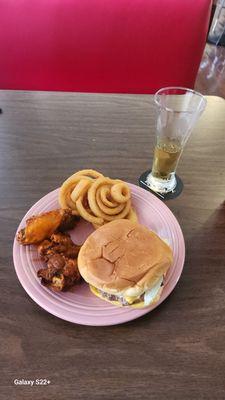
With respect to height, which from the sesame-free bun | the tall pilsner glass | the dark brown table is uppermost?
the tall pilsner glass

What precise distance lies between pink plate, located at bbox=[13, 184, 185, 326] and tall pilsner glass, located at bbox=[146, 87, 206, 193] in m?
0.10

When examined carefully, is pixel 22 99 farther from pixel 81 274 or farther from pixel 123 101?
pixel 81 274

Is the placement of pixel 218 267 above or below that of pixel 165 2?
below

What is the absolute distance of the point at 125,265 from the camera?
53cm

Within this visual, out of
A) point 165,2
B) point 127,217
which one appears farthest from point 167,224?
point 165,2

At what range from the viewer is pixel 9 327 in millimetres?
520

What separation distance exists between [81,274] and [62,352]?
0.13 metres

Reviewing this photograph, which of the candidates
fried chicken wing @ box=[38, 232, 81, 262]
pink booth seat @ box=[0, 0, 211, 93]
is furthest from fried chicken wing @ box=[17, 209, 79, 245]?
pink booth seat @ box=[0, 0, 211, 93]

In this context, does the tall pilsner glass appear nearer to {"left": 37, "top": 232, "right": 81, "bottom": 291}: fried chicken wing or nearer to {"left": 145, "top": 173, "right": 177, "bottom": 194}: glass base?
{"left": 145, "top": 173, "right": 177, "bottom": 194}: glass base

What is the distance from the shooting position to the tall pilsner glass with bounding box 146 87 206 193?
0.75 metres

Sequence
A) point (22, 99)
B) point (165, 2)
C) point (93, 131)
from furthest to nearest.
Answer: point (165, 2) < point (22, 99) < point (93, 131)

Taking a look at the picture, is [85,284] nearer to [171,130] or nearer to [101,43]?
[171,130]

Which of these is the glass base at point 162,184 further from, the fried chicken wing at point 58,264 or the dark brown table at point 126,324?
the fried chicken wing at point 58,264

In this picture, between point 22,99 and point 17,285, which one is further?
point 22,99
